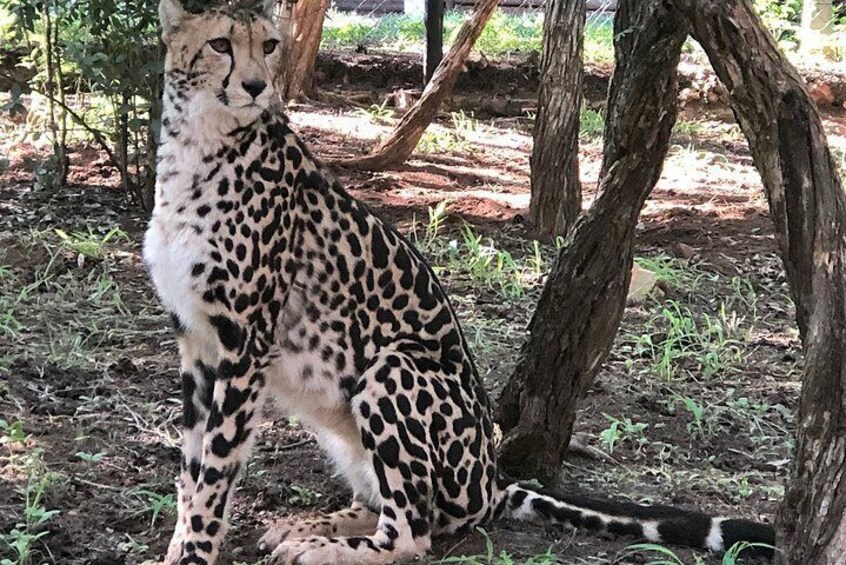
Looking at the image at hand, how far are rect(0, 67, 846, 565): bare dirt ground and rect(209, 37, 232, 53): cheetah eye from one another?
4.11 ft

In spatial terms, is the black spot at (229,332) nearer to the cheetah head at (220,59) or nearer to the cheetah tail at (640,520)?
the cheetah head at (220,59)

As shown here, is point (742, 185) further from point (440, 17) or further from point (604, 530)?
point (604, 530)

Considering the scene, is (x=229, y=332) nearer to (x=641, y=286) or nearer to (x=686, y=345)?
(x=686, y=345)

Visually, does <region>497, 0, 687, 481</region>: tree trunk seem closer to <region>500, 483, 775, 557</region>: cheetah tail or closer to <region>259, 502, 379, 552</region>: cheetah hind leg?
<region>500, 483, 775, 557</region>: cheetah tail

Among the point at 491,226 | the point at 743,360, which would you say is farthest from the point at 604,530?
the point at 491,226

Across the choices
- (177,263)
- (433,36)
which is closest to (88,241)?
(177,263)

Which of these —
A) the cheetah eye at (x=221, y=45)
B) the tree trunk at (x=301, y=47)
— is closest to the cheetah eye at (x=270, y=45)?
the cheetah eye at (x=221, y=45)

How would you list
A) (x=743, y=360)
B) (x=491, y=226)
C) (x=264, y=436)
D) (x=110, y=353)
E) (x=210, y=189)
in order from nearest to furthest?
1. (x=210, y=189)
2. (x=264, y=436)
3. (x=110, y=353)
4. (x=743, y=360)
5. (x=491, y=226)

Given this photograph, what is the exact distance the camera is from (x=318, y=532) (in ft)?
9.71

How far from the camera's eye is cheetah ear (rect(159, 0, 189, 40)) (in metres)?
2.82

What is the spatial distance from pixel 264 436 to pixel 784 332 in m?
2.50

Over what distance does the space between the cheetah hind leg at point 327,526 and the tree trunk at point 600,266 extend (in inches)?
20.8

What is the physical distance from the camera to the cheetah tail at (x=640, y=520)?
274 centimetres

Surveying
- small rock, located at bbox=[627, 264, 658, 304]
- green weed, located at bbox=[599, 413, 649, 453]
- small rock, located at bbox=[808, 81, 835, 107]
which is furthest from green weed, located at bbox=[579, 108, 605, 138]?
green weed, located at bbox=[599, 413, 649, 453]
